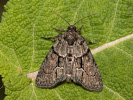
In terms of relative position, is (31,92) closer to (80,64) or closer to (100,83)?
(80,64)

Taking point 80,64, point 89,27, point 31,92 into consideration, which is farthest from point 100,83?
point 31,92

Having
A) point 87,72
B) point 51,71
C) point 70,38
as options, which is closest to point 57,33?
point 70,38

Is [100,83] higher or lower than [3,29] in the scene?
lower

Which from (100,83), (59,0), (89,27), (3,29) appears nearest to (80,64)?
(100,83)

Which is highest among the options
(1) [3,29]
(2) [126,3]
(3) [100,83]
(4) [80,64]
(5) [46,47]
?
(2) [126,3]

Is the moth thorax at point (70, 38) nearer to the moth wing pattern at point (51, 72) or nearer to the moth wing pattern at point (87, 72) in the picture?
the moth wing pattern at point (87, 72)

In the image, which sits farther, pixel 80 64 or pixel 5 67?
pixel 80 64

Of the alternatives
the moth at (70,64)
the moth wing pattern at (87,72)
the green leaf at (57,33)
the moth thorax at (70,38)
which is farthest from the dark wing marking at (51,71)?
the moth thorax at (70,38)
